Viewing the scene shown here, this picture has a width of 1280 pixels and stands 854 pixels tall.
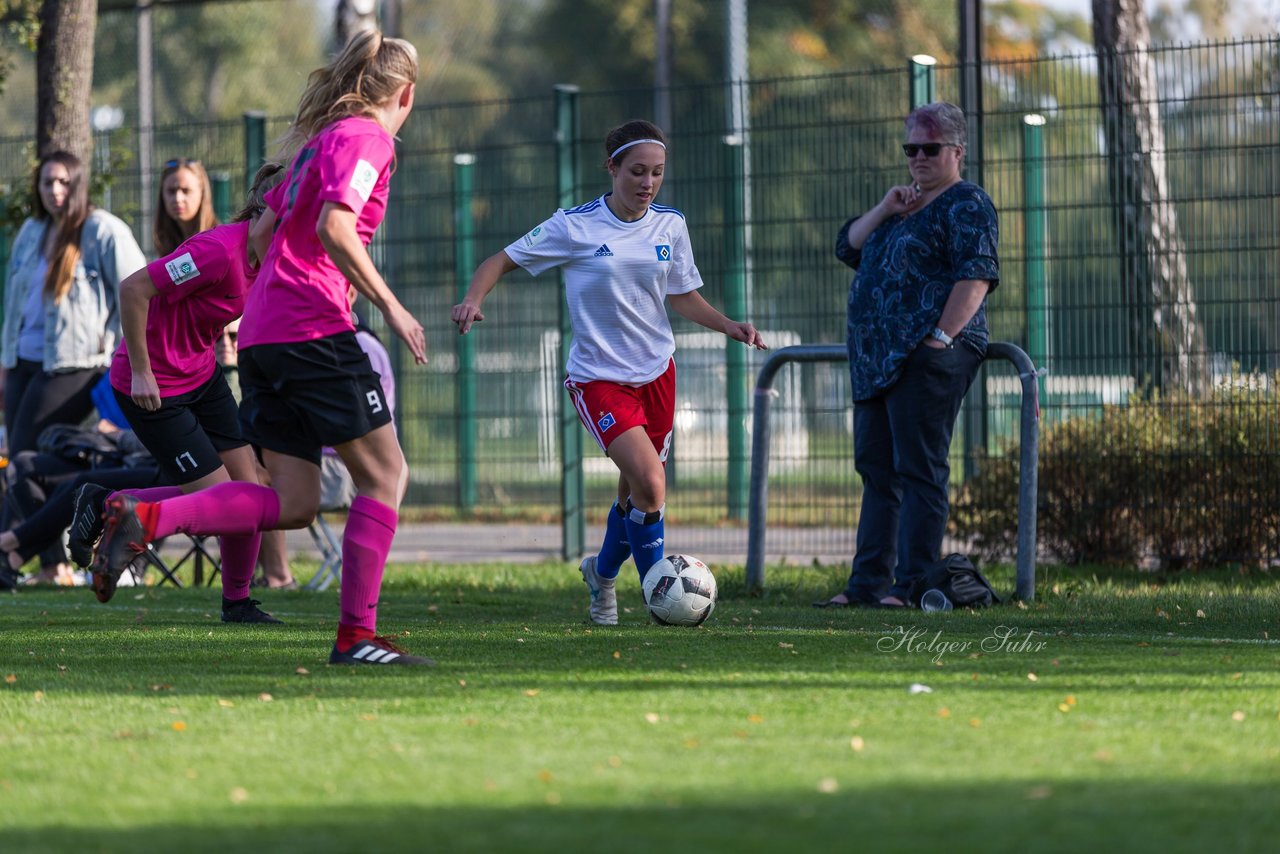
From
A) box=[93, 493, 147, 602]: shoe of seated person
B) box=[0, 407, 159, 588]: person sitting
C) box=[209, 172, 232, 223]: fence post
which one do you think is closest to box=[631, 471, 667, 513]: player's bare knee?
box=[93, 493, 147, 602]: shoe of seated person

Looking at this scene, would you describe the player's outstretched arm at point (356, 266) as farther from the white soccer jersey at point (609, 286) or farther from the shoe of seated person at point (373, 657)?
the white soccer jersey at point (609, 286)

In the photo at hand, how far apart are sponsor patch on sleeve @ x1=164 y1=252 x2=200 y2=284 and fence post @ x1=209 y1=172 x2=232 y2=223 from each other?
253 inches

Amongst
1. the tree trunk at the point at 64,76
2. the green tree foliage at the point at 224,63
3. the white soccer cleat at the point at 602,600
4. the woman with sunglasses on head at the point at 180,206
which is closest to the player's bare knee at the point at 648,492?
the white soccer cleat at the point at 602,600

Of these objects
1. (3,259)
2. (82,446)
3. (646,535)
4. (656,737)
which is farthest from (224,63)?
(656,737)

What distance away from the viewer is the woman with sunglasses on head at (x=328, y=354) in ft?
17.8

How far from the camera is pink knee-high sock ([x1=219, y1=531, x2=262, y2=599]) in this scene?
7184 mm

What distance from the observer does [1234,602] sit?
775cm

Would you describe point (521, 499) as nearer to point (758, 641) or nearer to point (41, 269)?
point (41, 269)

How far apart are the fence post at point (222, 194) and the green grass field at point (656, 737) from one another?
623 cm

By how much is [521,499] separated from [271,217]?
6508 mm

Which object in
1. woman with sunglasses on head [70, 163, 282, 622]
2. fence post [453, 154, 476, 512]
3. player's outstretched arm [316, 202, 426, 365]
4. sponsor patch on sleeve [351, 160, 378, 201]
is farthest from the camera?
fence post [453, 154, 476, 512]

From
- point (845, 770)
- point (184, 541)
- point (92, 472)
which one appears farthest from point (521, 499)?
point (845, 770)

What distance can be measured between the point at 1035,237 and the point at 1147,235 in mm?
636

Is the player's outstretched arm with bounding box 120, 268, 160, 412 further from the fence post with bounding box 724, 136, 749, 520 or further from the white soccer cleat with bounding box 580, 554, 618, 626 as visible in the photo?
the fence post with bounding box 724, 136, 749, 520
